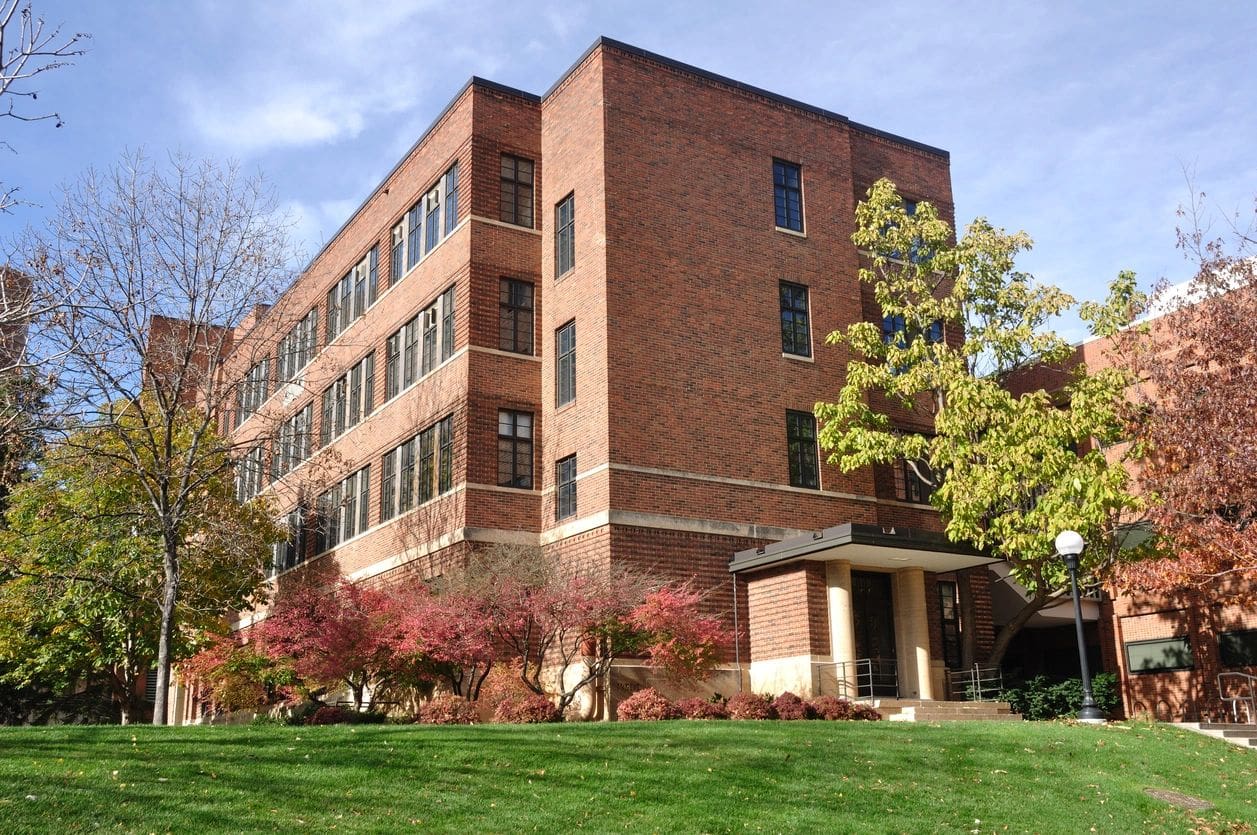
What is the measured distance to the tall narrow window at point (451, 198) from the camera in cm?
3008

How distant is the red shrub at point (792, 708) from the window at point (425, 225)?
14.1 m

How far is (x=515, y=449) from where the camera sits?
2777 centimetres

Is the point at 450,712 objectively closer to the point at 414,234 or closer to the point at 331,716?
the point at 331,716

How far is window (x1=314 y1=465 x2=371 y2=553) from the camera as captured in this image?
108 ft

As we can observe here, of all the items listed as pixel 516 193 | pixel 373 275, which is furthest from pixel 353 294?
pixel 516 193

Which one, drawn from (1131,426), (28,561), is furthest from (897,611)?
(28,561)

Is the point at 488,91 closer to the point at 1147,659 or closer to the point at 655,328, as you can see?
the point at 655,328

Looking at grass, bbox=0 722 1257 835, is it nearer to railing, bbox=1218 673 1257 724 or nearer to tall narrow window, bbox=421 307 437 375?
railing, bbox=1218 673 1257 724

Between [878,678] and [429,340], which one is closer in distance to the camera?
[878,678]

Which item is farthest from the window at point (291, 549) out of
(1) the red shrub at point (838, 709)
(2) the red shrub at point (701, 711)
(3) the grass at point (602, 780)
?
(3) the grass at point (602, 780)

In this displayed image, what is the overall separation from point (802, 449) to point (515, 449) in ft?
21.3

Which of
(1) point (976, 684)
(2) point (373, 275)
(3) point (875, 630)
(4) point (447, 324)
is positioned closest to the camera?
(3) point (875, 630)

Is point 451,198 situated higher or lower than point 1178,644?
higher

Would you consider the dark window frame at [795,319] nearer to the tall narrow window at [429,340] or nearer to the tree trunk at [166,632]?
the tall narrow window at [429,340]
